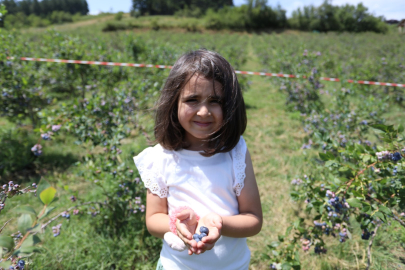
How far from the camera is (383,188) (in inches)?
57.7

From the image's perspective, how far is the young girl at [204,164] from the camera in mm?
993

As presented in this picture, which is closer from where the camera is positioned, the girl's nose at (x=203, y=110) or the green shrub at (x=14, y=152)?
the girl's nose at (x=203, y=110)

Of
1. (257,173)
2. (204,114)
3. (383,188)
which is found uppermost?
(204,114)

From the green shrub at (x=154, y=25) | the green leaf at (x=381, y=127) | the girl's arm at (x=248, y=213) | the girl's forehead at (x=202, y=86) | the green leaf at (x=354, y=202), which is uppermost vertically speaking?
the girl's forehead at (x=202, y=86)

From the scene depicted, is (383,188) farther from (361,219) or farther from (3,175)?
(3,175)

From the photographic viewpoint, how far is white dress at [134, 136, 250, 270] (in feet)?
3.38

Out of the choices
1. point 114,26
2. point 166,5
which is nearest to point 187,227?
Result: point 114,26

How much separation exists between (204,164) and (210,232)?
0.97 ft

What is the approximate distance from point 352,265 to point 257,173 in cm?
146

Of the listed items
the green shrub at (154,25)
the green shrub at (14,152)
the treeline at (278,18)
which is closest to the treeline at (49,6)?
the green shrub at (154,25)

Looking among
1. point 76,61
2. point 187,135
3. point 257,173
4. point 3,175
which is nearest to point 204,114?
point 187,135

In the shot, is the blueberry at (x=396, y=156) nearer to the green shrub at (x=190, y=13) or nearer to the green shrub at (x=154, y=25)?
the green shrub at (x=154, y=25)

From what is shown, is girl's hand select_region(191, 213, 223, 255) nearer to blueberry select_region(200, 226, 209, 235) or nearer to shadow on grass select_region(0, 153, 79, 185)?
blueberry select_region(200, 226, 209, 235)

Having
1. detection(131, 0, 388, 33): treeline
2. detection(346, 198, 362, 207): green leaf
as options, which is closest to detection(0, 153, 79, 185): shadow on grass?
detection(346, 198, 362, 207): green leaf
